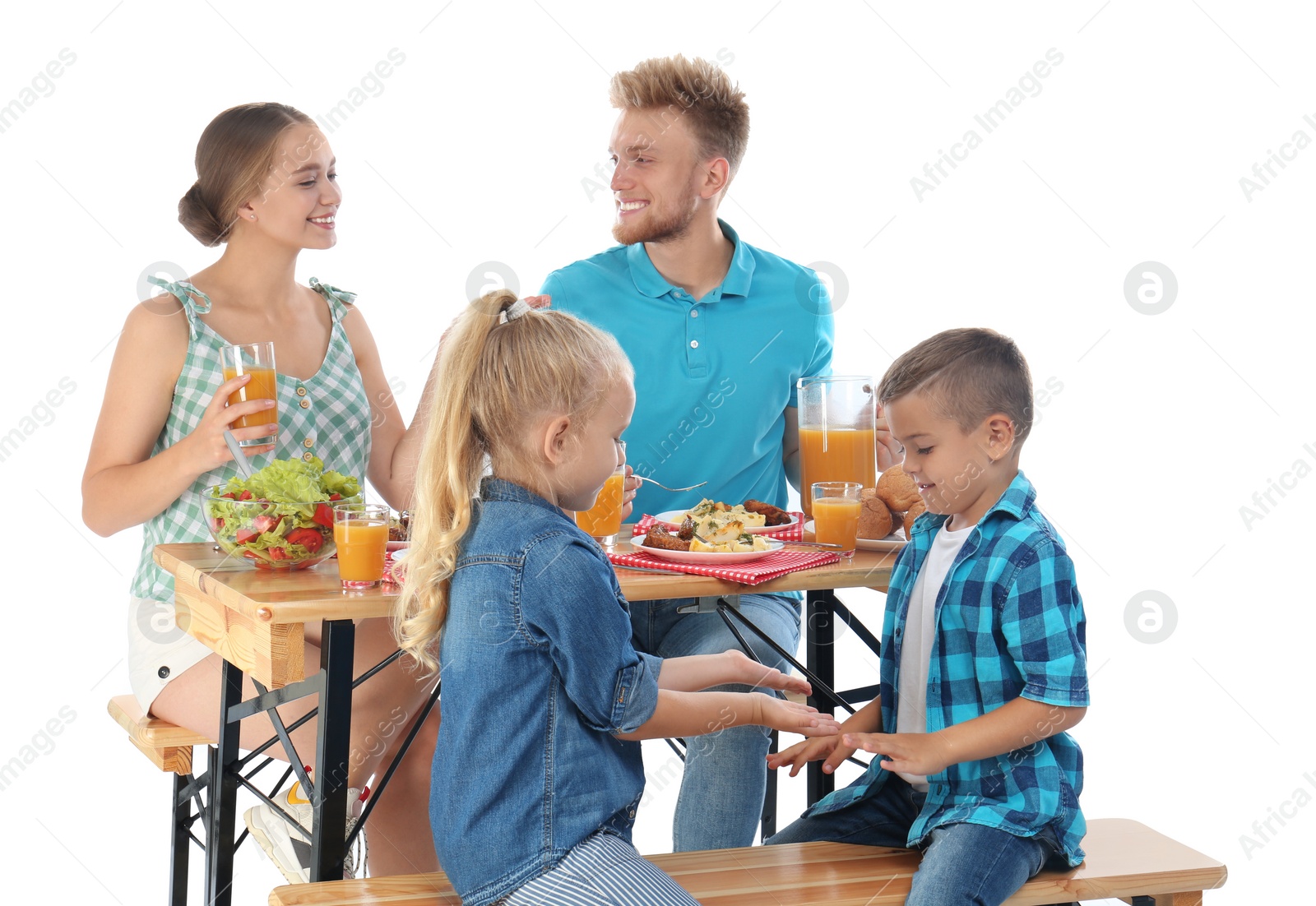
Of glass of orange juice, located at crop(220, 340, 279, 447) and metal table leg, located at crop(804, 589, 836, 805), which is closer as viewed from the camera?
glass of orange juice, located at crop(220, 340, 279, 447)

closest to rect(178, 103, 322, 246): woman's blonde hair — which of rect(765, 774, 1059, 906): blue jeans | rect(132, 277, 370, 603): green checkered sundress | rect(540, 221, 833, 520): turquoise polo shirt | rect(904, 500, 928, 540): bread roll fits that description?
rect(132, 277, 370, 603): green checkered sundress

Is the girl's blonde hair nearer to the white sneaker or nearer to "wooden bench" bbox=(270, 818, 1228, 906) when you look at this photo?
"wooden bench" bbox=(270, 818, 1228, 906)

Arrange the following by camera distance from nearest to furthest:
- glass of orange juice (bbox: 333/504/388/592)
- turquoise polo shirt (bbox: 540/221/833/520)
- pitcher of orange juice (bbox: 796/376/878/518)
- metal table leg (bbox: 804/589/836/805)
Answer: glass of orange juice (bbox: 333/504/388/592), pitcher of orange juice (bbox: 796/376/878/518), metal table leg (bbox: 804/589/836/805), turquoise polo shirt (bbox: 540/221/833/520)

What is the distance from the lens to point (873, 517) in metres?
2.78

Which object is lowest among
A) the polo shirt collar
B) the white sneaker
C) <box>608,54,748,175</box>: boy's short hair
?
the white sneaker

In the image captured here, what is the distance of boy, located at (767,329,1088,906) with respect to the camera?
2184mm

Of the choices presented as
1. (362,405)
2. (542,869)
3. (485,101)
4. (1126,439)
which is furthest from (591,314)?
(1126,439)

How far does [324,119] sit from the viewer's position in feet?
13.1

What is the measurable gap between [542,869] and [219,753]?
105cm

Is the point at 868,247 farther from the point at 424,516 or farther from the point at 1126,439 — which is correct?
the point at 424,516

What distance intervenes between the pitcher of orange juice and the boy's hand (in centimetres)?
79

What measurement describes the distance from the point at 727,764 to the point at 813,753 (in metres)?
0.63

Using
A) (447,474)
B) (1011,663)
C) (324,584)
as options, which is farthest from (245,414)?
(1011,663)
